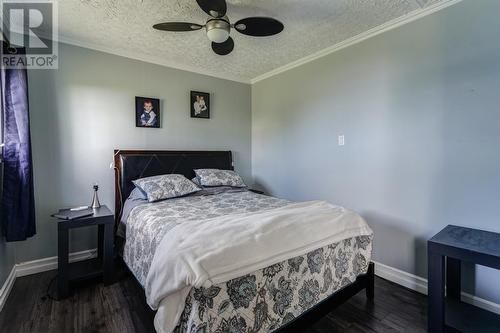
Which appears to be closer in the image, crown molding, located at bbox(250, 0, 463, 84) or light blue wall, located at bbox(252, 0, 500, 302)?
light blue wall, located at bbox(252, 0, 500, 302)

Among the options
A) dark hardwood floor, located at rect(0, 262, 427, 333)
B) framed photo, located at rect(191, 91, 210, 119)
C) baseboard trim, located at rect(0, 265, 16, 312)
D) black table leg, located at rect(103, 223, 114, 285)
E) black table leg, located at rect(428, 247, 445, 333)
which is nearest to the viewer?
black table leg, located at rect(428, 247, 445, 333)

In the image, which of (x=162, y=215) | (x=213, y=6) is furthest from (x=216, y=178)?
(x=213, y=6)

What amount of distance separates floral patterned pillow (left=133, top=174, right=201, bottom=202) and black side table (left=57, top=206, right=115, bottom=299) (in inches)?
16.6

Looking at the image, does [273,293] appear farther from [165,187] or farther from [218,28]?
[218,28]

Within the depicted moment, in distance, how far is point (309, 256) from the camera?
5.38ft

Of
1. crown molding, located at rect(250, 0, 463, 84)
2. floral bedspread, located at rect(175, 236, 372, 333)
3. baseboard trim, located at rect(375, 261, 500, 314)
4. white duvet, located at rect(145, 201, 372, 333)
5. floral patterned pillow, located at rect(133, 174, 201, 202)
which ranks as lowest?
baseboard trim, located at rect(375, 261, 500, 314)

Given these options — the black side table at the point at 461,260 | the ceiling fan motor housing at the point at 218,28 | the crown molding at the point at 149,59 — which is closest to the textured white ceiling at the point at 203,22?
the crown molding at the point at 149,59

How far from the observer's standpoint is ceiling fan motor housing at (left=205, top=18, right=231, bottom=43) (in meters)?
2.05

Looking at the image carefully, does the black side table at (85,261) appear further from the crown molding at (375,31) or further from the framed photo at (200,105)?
the crown molding at (375,31)

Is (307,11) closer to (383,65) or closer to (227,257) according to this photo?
(383,65)

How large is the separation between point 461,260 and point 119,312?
8.25 ft

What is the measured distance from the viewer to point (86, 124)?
287 cm

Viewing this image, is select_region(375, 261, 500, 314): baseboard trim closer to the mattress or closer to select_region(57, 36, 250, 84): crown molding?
the mattress

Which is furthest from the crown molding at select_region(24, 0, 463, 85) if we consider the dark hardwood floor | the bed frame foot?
the dark hardwood floor
